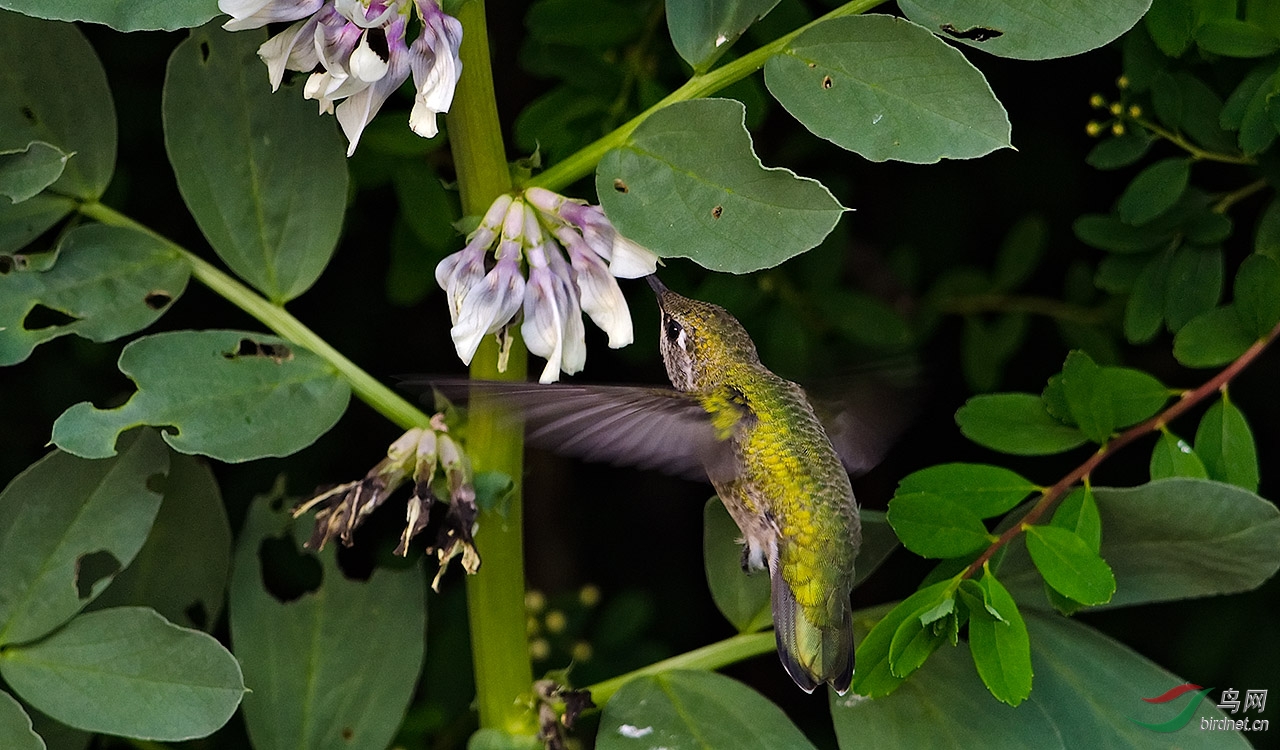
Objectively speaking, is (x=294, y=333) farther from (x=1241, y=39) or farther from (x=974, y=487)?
(x=1241, y=39)

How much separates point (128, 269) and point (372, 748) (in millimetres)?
578

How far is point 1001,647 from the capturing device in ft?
3.74

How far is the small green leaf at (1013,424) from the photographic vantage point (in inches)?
50.2

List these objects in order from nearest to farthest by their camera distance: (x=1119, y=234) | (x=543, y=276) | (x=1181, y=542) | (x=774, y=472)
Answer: (x=543, y=276)
(x=1181, y=542)
(x=774, y=472)
(x=1119, y=234)

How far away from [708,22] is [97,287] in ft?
2.13

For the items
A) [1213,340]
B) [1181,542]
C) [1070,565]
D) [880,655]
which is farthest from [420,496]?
[1213,340]

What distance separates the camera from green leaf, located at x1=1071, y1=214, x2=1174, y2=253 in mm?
1413

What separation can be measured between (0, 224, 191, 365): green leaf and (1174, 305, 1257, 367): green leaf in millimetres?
1049

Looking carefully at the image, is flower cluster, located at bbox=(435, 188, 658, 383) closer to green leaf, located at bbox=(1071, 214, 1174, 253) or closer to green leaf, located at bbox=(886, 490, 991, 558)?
green leaf, located at bbox=(886, 490, 991, 558)

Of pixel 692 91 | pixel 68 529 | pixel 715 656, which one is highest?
pixel 692 91

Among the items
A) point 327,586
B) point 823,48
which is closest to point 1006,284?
point 823,48

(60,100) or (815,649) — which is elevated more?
(60,100)

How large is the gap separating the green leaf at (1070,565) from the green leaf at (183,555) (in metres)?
0.87

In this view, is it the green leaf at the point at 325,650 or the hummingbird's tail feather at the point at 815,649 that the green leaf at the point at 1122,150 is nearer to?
the hummingbird's tail feather at the point at 815,649
